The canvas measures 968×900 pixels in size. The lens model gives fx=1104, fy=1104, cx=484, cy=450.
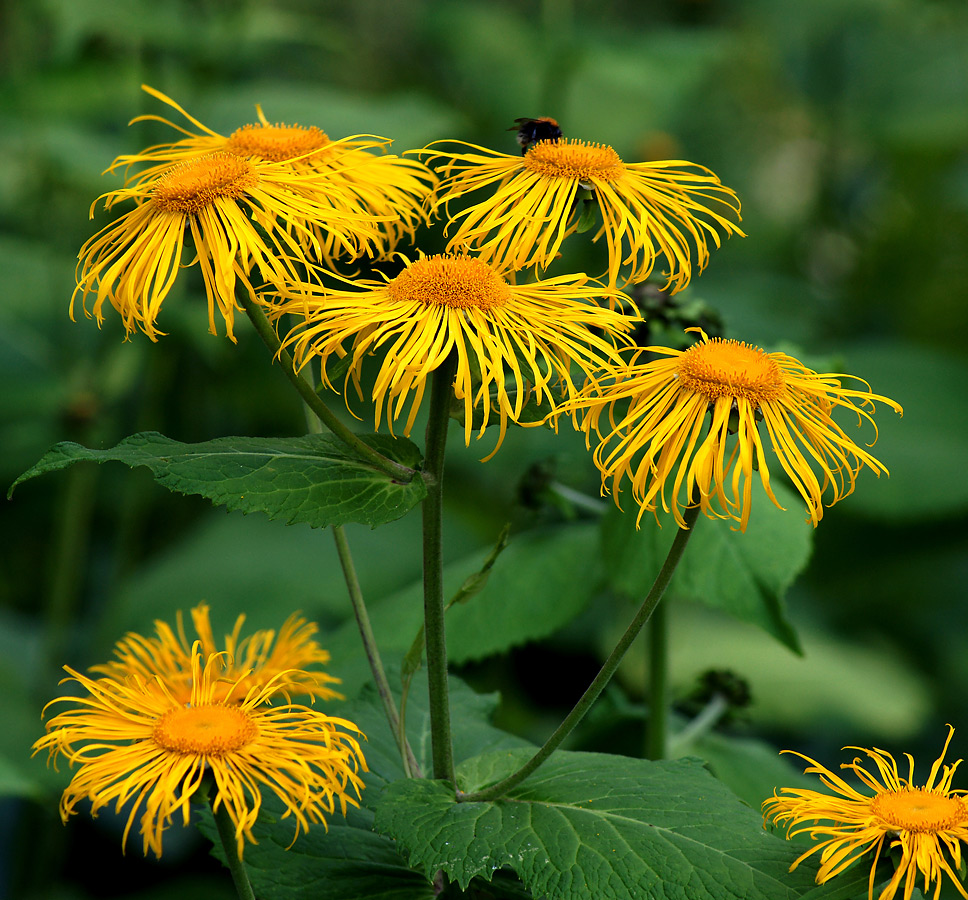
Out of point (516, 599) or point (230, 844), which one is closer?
point (230, 844)

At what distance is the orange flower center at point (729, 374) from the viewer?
44cm

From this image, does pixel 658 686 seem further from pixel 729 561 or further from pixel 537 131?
pixel 537 131

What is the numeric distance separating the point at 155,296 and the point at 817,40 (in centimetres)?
224

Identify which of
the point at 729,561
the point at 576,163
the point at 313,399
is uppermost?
the point at 576,163

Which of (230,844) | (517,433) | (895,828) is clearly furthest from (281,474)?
(517,433)

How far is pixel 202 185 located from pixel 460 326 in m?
0.13

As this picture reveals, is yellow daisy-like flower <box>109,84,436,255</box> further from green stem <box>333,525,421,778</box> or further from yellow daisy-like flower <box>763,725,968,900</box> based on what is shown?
yellow daisy-like flower <box>763,725,968,900</box>

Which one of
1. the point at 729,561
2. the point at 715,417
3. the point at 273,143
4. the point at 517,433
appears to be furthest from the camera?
the point at 517,433

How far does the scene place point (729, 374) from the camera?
437 mm

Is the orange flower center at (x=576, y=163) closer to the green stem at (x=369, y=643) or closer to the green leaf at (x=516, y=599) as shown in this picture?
the green stem at (x=369, y=643)

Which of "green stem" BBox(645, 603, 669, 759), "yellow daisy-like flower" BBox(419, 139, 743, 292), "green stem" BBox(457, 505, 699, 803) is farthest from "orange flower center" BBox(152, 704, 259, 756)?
"green stem" BBox(645, 603, 669, 759)

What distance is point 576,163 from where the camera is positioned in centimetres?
50

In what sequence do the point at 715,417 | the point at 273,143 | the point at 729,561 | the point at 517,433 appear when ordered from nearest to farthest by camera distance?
the point at 715,417 < the point at 273,143 < the point at 729,561 < the point at 517,433

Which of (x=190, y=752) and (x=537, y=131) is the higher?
(x=537, y=131)
